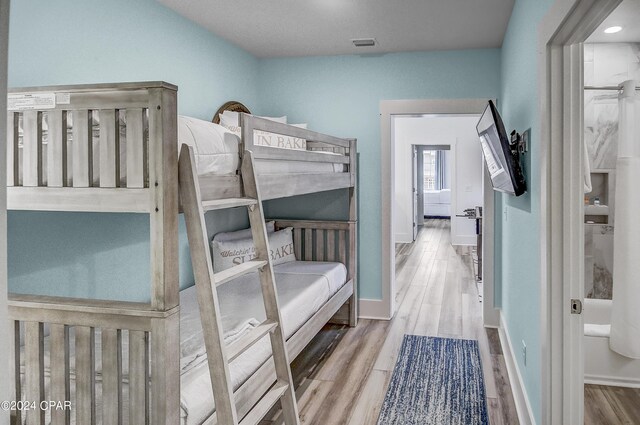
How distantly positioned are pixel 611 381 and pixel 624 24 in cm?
221

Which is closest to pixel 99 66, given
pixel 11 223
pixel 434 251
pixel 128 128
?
→ pixel 11 223

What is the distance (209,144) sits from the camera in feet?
6.52

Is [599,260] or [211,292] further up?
[211,292]

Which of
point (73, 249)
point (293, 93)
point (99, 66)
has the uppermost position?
point (293, 93)

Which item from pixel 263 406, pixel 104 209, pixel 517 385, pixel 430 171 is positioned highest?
pixel 430 171

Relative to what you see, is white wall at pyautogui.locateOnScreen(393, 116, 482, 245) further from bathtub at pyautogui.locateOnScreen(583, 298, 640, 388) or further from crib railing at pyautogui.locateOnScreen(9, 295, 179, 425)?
crib railing at pyautogui.locateOnScreen(9, 295, 179, 425)

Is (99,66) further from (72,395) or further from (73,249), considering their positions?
(72,395)

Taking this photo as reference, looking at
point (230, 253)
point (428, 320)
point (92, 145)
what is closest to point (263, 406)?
point (92, 145)

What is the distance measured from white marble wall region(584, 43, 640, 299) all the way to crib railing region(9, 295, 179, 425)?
3.19 m

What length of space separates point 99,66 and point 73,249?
3.33 ft

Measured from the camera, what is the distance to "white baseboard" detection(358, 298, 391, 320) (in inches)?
188

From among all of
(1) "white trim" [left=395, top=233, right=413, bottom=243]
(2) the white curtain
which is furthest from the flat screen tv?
(1) "white trim" [left=395, top=233, right=413, bottom=243]

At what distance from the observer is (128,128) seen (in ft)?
5.24

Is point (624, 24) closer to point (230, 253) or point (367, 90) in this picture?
point (367, 90)
